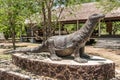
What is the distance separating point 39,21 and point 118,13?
299 inches

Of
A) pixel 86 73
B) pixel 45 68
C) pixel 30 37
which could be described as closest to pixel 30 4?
pixel 45 68

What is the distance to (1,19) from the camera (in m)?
16.6

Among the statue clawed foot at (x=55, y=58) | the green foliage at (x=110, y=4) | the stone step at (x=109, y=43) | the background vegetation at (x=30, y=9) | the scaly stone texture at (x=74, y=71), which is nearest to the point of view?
the scaly stone texture at (x=74, y=71)

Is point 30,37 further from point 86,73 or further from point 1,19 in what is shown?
point 86,73

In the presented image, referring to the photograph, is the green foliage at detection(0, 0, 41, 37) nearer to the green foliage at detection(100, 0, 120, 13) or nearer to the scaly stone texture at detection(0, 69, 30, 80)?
the green foliage at detection(100, 0, 120, 13)

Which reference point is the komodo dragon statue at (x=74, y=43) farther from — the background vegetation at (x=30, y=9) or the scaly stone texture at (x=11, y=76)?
the background vegetation at (x=30, y=9)

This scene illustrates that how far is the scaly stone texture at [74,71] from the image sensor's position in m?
6.99

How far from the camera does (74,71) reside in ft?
23.0

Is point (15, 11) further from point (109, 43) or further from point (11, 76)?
point (11, 76)

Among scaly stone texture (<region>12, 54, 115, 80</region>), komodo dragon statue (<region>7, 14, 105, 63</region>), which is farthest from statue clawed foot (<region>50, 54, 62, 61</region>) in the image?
scaly stone texture (<region>12, 54, 115, 80</region>)

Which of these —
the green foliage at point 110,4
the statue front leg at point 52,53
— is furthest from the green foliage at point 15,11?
the statue front leg at point 52,53

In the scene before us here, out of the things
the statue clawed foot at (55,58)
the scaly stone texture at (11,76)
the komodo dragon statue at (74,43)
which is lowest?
the scaly stone texture at (11,76)

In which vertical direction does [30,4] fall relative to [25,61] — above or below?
above

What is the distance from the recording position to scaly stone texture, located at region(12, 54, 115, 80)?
699 cm
